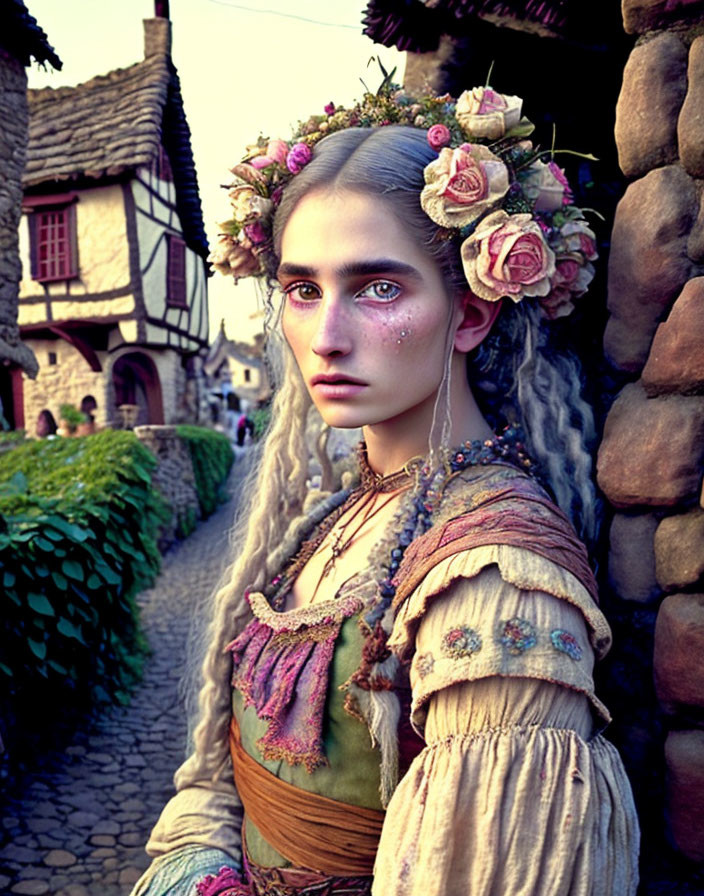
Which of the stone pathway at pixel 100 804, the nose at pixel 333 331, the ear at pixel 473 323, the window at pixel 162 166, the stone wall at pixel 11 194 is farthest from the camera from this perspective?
the window at pixel 162 166

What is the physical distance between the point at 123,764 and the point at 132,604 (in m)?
1.22

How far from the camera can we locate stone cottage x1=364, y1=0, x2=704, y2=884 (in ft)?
4.22

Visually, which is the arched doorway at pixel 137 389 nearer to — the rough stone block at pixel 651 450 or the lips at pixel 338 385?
the lips at pixel 338 385

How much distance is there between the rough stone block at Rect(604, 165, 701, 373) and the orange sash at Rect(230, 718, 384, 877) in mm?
937

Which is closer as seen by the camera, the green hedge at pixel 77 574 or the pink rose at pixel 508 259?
the pink rose at pixel 508 259

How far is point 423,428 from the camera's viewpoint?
153 cm

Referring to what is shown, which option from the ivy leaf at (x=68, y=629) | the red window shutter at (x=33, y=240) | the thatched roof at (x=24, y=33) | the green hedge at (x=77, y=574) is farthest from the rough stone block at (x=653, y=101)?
the red window shutter at (x=33, y=240)

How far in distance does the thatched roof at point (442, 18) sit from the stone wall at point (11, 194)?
7336 millimetres

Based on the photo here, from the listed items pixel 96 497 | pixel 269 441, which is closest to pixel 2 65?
pixel 96 497

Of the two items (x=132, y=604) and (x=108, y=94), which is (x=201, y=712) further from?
(x=108, y=94)

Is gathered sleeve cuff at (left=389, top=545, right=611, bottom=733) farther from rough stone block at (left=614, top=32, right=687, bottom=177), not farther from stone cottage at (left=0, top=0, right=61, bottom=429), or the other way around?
stone cottage at (left=0, top=0, right=61, bottom=429)

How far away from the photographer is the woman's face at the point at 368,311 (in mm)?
1362

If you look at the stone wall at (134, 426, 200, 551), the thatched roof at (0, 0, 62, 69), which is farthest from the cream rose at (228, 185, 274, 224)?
the stone wall at (134, 426, 200, 551)

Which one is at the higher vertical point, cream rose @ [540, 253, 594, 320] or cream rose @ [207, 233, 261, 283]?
cream rose @ [207, 233, 261, 283]
